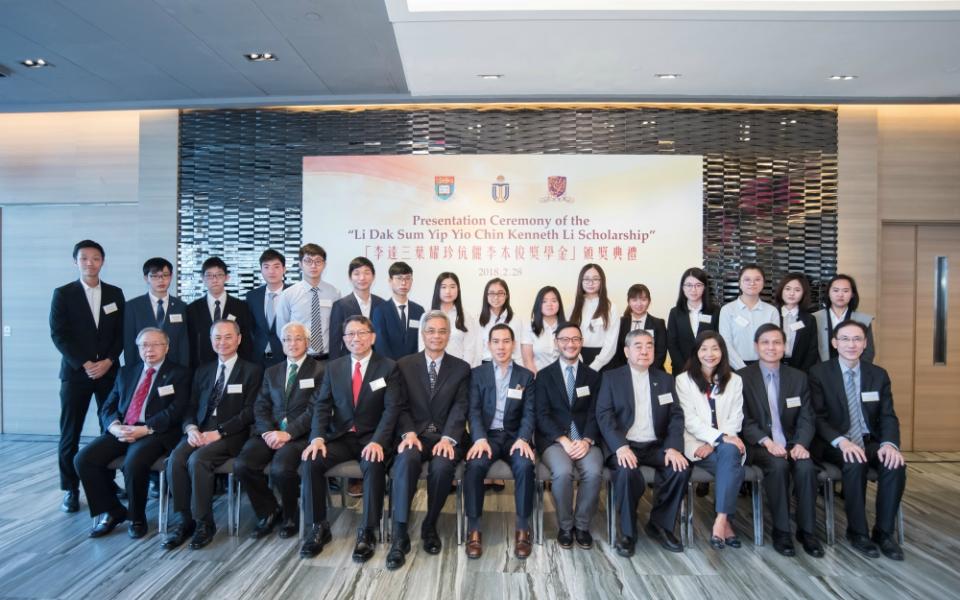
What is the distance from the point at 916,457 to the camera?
510cm

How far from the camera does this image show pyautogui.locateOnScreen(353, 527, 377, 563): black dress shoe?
2.92 metres

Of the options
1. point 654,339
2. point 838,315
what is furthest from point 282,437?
point 838,315

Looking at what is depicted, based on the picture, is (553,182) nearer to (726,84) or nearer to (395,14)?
(726,84)

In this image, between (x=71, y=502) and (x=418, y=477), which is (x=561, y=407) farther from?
(x=71, y=502)

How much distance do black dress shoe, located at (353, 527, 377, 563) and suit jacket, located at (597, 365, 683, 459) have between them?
57.0 inches

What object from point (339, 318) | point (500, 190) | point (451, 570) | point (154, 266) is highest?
point (500, 190)

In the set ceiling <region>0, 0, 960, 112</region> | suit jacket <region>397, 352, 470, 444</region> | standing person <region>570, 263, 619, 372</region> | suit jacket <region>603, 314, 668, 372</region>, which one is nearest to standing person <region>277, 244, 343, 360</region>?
suit jacket <region>397, 352, 470, 444</region>

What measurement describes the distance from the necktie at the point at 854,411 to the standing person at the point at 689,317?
918 mm

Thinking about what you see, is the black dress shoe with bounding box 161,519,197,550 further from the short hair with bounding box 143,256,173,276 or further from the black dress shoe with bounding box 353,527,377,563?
the short hair with bounding box 143,256,173,276

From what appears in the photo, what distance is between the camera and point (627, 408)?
10.9 ft

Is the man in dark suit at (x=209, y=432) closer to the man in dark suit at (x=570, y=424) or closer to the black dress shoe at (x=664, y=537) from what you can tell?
the man in dark suit at (x=570, y=424)

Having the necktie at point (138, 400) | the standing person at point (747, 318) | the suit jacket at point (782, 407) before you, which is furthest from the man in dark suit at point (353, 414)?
the standing person at point (747, 318)

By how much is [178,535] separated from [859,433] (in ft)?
13.7

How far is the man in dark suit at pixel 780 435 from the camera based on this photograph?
3092mm
